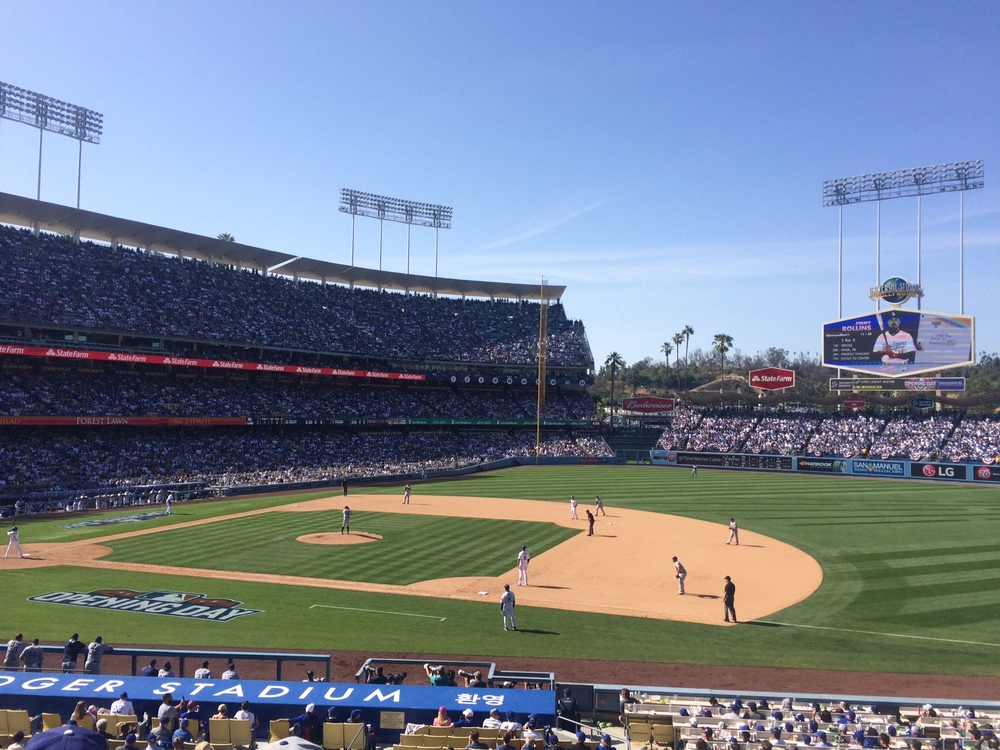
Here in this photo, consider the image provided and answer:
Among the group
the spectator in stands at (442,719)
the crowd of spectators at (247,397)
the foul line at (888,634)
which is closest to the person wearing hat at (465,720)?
the spectator in stands at (442,719)

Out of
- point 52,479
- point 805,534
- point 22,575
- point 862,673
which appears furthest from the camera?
point 52,479

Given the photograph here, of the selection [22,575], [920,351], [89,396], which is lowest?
[22,575]

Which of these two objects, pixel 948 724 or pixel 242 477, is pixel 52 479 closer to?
pixel 242 477

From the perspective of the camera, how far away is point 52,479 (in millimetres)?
43062

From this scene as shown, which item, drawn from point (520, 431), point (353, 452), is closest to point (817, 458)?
point (520, 431)

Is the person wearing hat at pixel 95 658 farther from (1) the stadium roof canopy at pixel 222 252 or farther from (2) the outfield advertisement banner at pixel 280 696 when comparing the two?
(1) the stadium roof canopy at pixel 222 252

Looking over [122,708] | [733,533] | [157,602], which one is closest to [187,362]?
[157,602]

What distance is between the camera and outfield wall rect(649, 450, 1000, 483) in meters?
54.3

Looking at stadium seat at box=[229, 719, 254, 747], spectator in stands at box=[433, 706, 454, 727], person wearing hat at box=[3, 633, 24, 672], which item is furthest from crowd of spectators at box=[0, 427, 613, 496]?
spectator in stands at box=[433, 706, 454, 727]

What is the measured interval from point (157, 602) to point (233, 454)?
35.8 metres

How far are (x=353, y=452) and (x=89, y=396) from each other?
2128cm

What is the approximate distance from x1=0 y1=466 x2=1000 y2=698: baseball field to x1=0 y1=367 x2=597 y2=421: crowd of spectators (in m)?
13.7

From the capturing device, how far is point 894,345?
200 ft

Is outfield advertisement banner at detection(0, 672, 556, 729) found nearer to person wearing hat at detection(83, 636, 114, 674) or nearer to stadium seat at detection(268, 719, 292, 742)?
stadium seat at detection(268, 719, 292, 742)
